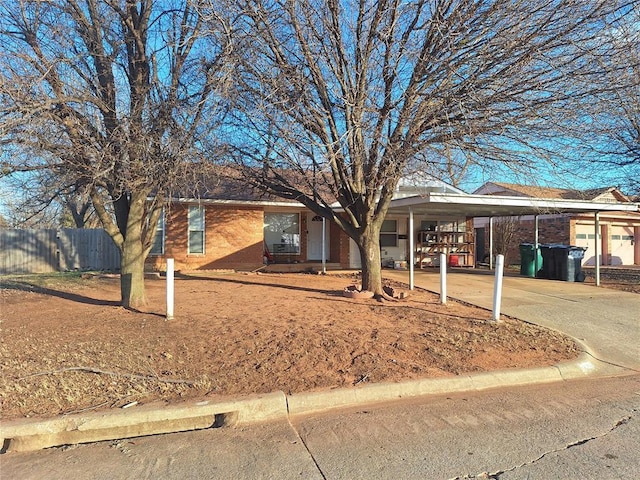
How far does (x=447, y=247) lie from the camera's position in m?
20.5

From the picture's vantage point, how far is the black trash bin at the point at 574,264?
600 inches

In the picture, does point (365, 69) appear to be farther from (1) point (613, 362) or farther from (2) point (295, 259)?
(2) point (295, 259)

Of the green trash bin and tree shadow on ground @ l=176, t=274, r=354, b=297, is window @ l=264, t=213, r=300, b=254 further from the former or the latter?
the green trash bin

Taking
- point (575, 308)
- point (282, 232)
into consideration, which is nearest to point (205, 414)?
point (575, 308)

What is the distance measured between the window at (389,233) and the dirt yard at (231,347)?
34.7ft

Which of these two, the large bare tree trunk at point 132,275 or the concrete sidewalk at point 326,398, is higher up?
the large bare tree trunk at point 132,275

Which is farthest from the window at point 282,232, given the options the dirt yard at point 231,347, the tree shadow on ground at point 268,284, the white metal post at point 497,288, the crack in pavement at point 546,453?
the crack in pavement at point 546,453

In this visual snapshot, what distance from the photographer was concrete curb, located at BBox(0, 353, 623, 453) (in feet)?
12.9

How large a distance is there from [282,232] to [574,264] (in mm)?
10854

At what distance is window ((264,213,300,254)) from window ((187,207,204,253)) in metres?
3.39

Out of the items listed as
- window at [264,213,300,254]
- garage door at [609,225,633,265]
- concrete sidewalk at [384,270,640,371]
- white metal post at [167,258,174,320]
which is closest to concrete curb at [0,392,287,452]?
white metal post at [167,258,174,320]

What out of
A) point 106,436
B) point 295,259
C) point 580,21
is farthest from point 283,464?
point 295,259

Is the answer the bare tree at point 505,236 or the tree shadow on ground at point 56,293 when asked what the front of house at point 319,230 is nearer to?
the bare tree at point 505,236

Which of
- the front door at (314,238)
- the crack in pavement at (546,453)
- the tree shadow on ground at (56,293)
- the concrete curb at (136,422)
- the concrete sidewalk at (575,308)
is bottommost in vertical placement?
the crack in pavement at (546,453)
